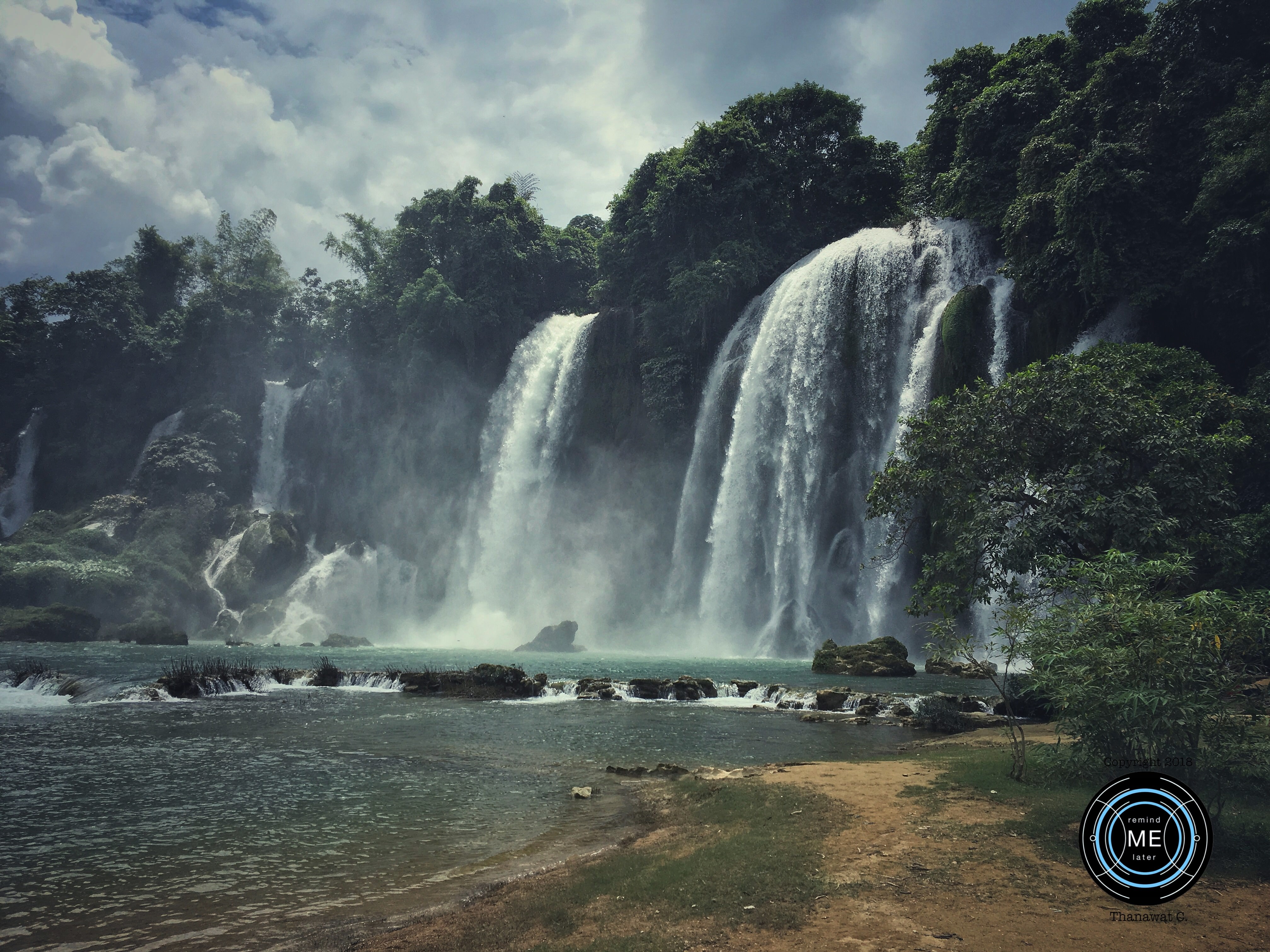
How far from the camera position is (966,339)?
31.9 metres

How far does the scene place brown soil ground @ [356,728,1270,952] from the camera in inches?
206

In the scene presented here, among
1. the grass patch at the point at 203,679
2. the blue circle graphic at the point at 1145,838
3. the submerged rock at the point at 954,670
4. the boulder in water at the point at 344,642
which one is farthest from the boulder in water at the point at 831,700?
the boulder in water at the point at 344,642

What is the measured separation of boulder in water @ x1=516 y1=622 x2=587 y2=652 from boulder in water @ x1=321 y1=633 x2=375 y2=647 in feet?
42.1

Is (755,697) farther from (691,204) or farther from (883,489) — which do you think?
(691,204)

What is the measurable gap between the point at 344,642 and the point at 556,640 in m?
15.7

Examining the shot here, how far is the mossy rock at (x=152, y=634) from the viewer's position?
4578cm

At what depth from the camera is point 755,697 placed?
23078mm

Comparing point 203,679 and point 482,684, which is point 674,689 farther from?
point 203,679

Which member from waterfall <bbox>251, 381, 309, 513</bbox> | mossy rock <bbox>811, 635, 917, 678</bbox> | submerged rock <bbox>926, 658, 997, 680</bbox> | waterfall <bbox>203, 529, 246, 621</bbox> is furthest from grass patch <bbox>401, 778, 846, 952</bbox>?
waterfall <bbox>251, 381, 309, 513</bbox>

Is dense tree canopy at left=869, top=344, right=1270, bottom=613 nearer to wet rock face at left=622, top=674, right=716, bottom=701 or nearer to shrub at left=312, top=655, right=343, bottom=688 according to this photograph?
wet rock face at left=622, top=674, right=716, bottom=701

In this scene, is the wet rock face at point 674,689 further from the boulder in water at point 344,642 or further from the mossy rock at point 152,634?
the mossy rock at point 152,634

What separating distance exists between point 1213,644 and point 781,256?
45.3 meters

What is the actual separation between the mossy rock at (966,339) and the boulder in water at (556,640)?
26.6m

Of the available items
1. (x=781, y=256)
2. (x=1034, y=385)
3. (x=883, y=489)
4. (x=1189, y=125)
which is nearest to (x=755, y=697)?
(x=883, y=489)
